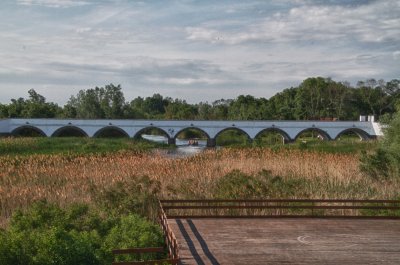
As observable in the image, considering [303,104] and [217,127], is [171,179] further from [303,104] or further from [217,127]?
[303,104]

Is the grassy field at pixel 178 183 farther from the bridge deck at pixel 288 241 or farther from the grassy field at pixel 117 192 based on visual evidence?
the bridge deck at pixel 288 241

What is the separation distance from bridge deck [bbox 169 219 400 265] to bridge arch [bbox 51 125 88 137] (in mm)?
42177

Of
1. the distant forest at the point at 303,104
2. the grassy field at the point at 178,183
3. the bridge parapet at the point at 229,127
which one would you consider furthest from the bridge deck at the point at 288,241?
the distant forest at the point at 303,104

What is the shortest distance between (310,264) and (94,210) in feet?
16.8

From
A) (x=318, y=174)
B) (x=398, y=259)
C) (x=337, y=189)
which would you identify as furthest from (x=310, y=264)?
(x=318, y=174)

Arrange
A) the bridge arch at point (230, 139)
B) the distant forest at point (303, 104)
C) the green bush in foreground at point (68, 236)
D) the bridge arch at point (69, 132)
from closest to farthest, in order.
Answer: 1. the green bush in foreground at point (68, 236)
2. the bridge arch at point (69, 132)
3. the bridge arch at point (230, 139)
4. the distant forest at point (303, 104)

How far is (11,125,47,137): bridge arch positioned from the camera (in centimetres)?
4897

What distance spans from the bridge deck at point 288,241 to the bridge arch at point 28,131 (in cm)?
4218

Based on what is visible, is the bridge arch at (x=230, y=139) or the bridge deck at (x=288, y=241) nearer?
the bridge deck at (x=288, y=241)

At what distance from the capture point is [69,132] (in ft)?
176

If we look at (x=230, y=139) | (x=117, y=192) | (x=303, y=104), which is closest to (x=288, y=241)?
(x=117, y=192)

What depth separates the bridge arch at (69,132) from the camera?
50103 millimetres

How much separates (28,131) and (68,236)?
153 feet

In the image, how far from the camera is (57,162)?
59.9ft
